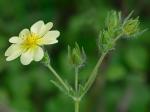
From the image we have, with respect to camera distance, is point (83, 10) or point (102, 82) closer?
point (102, 82)

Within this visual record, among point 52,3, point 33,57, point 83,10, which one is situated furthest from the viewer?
point 52,3

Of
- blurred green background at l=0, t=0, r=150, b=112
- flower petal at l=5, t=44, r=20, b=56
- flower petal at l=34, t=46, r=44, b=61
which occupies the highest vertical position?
flower petal at l=5, t=44, r=20, b=56

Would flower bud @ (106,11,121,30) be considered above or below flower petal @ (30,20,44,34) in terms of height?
below

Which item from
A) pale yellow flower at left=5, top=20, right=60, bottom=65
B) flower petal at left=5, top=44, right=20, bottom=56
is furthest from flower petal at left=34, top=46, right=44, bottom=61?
flower petal at left=5, top=44, right=20, bottom=56

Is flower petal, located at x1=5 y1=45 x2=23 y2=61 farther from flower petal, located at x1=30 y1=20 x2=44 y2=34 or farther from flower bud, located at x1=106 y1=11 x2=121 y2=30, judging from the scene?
flower bud, located at x1=106 y1=11 x2=121 y2=30

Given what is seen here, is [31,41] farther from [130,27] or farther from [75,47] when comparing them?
[130,27]

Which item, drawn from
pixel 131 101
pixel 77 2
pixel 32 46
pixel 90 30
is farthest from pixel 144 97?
pixel 32 46

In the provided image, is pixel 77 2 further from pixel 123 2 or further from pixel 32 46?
pixel 32 46
